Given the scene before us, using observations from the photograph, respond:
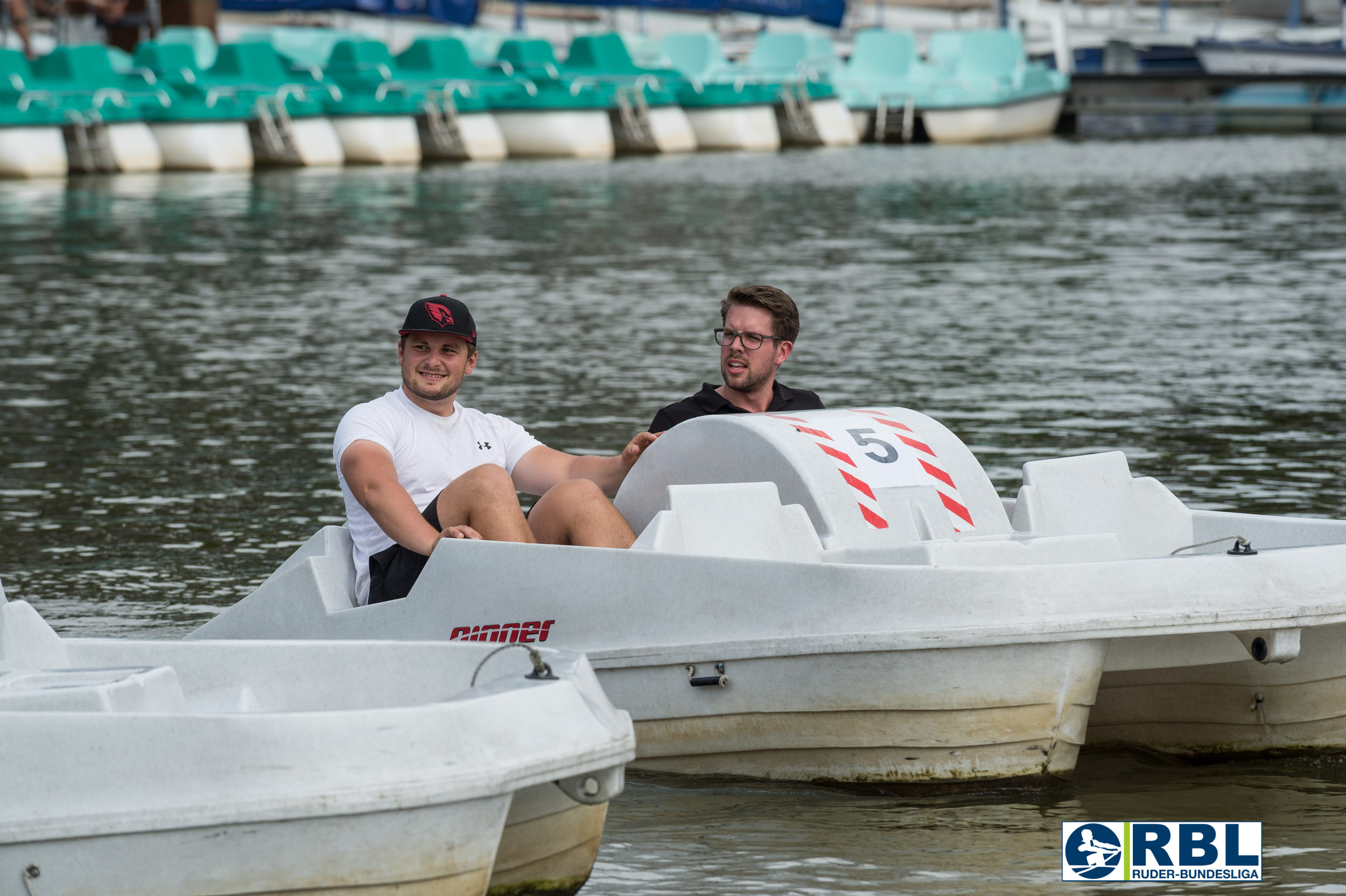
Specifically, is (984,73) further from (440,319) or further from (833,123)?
(440,319)

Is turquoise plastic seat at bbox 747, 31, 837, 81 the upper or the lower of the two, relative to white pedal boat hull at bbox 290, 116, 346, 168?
upper

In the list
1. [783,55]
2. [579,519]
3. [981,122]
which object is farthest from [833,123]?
[579,519]

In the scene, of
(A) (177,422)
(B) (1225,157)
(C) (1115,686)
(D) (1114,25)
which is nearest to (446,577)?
(C) (1115,686)

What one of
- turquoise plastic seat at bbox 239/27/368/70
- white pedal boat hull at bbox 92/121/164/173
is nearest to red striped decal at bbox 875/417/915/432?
white pedal boat hull at bbox 92/121/164/173

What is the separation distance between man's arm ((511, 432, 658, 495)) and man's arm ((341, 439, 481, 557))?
550mm

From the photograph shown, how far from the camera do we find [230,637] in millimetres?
6668

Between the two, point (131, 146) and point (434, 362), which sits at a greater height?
point (434, 362)

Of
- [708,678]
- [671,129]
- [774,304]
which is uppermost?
[774,304]

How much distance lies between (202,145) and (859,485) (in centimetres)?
3122

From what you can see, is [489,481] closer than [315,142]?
Yes

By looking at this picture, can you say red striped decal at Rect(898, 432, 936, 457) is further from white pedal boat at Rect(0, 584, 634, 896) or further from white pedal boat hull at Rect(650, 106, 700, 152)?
white pedal boat hull at Rect(650, 106, 700, 152)

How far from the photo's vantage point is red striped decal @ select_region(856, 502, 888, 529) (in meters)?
6.17

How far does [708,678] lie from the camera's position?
Answer: 5.74 metres

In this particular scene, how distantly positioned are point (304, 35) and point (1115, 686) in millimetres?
47915
